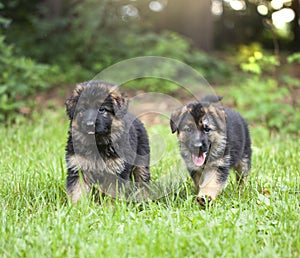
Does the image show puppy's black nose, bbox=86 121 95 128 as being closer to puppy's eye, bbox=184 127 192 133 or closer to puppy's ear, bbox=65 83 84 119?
puppy's ear, bbox=65 83 84 119

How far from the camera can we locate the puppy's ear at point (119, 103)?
13.1 feet

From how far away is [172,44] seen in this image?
11.0 m

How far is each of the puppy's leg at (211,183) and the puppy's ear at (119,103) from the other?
38.5 inches

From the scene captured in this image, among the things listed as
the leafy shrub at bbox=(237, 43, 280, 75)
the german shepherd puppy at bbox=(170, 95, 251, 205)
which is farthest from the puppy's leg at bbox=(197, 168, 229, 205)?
the leafy shrub at bbox=(237, 43, 280, 75)

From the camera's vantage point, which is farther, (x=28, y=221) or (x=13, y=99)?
(x=13, y=99)

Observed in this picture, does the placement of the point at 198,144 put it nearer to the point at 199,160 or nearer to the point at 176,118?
the point at 199,160

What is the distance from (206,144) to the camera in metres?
4.13

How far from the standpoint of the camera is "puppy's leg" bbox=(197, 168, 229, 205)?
13.0 feet

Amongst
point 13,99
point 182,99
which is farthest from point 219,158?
point 182,99

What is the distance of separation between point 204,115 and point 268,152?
6.02 feet

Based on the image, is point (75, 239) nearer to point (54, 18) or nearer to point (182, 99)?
point (182, 99)

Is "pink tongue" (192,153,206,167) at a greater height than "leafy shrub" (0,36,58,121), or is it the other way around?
"leafy shrub" (0,36,58,121)

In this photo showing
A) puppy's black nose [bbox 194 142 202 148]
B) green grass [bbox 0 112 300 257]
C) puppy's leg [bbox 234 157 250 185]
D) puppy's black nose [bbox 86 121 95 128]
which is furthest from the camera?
puppy's leg [bbox 234 157 250 185]

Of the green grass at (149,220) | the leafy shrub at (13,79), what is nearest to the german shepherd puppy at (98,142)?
the green grass at (149,220)
